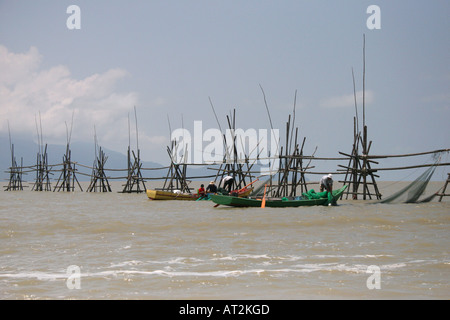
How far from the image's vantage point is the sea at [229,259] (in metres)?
6.95

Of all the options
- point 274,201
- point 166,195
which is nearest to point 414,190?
point 274,201

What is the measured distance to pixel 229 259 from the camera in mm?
9305

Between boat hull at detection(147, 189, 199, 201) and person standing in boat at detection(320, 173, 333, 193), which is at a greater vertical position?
person standing in boat at detection(320, 173, 333, 193)

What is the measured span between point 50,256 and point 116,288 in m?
3.46

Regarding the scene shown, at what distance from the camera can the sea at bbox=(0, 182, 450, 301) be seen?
695cm
